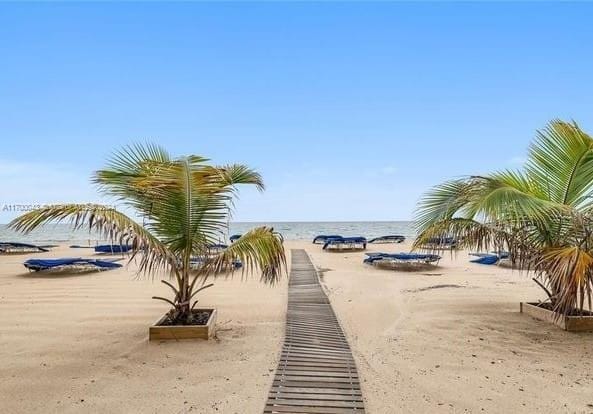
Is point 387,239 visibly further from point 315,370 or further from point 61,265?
point 315,370

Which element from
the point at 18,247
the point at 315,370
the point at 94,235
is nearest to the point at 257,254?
the point at 315,370

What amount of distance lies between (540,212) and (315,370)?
3660mm

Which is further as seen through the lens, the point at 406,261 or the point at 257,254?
the point at 406,261

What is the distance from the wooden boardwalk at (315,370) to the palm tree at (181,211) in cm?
103

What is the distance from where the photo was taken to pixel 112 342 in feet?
16.7

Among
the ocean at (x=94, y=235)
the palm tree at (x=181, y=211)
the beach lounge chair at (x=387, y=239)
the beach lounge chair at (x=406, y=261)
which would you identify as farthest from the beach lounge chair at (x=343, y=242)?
the palm tree at (x=181, y=211)

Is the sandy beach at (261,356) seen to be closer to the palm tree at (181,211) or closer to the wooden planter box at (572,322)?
the wooden planter box at (572,322)

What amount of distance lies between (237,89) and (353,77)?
6.12m

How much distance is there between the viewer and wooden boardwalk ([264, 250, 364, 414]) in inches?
125

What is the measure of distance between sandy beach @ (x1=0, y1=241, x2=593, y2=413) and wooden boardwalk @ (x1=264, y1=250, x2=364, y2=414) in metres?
0.14

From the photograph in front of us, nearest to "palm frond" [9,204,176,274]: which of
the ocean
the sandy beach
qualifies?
the ocean

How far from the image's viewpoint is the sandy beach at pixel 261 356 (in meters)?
3.33

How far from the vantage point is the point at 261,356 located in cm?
450

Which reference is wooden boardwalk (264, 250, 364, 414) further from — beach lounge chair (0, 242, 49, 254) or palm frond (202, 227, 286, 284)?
beach lounge chair (0, 242, 49, 254)
